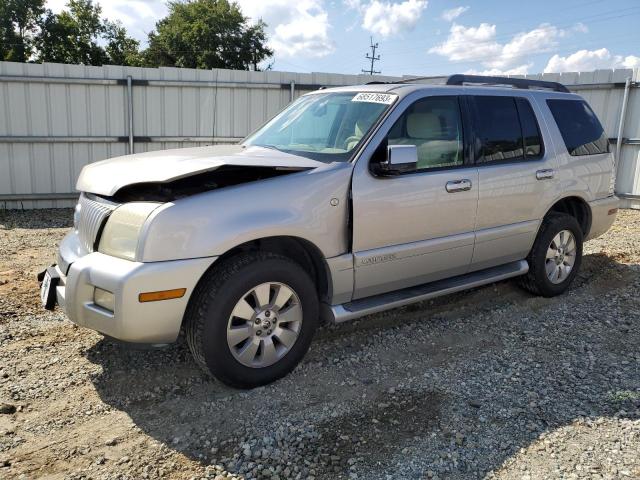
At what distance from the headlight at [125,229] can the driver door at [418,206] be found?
141 cm

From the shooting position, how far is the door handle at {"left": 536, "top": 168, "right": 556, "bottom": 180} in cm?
505

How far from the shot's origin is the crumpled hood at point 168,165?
3371 millimetres

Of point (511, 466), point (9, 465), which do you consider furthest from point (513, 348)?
point (9, 465)

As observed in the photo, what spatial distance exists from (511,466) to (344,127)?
8.52 feet

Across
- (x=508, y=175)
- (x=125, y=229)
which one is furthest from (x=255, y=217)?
(x=508, y=175)

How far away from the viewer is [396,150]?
3.78m

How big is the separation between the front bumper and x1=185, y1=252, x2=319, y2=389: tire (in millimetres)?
139

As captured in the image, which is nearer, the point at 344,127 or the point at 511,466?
the point at 511,466

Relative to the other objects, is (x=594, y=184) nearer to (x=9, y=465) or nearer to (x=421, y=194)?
(x=421, y=194)

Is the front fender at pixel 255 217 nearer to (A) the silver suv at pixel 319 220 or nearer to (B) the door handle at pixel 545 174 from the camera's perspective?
(A) the silver suv at pixel 319 220

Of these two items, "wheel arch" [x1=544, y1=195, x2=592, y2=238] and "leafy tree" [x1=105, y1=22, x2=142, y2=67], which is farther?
"leafy tree" [x1=105, y1=22, x2=142, y2=67]

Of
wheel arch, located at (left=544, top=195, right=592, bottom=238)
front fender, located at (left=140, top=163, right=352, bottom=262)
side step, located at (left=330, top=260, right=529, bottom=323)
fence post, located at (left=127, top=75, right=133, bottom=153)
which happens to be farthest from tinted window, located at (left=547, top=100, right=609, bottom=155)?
fence post, located at (left=127, top=75, right=133, bottom=153)

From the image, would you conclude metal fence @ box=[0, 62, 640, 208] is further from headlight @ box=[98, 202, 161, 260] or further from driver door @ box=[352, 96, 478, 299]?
headlight @ box=[98, 202, 161, 260]

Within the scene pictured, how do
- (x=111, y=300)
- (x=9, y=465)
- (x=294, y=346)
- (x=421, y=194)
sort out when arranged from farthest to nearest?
(x=421, y=194), (x=294, y=346), (x=111, y=300), (x=9, y=465)
